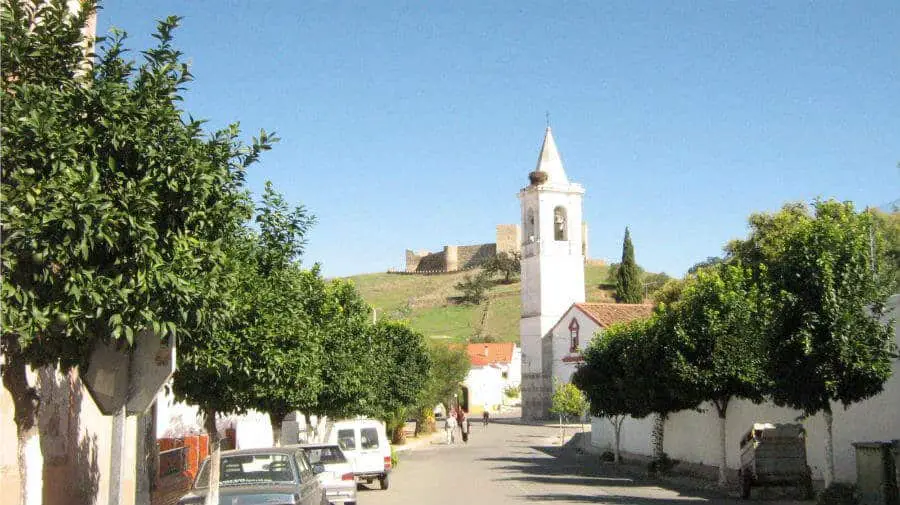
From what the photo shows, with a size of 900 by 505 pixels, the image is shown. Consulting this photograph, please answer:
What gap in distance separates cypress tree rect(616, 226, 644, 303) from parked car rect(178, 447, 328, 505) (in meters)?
84.4

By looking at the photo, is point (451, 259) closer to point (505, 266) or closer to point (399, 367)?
point (505, 266)

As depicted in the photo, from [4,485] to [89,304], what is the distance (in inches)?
172

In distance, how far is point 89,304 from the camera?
306 inches

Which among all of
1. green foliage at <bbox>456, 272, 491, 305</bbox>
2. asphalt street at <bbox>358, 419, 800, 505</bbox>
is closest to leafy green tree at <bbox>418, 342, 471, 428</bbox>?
asphalt street at <bbox>358, 419, 800, 505</bbox>

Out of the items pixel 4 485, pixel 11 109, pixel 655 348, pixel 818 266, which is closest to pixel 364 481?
pixel 655 348

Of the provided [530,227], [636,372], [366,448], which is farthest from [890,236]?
[530,227]

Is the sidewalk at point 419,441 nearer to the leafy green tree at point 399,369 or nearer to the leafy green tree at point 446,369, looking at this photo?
the leafy green tree at point 446,369

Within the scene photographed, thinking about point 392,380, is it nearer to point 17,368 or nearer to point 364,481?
point 364,481

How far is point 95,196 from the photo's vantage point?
7457 mm

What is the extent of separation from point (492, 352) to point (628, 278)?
21068 millimetres

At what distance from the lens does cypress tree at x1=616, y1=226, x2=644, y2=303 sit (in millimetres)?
96562

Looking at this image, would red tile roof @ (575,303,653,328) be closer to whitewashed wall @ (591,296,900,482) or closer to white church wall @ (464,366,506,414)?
whitewashed wall @ (591,296,900,482)

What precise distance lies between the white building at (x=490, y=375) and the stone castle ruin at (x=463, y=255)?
164ft

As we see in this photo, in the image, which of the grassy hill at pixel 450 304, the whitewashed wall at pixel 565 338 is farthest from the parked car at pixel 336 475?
the grassy hill at pixel 450 304
